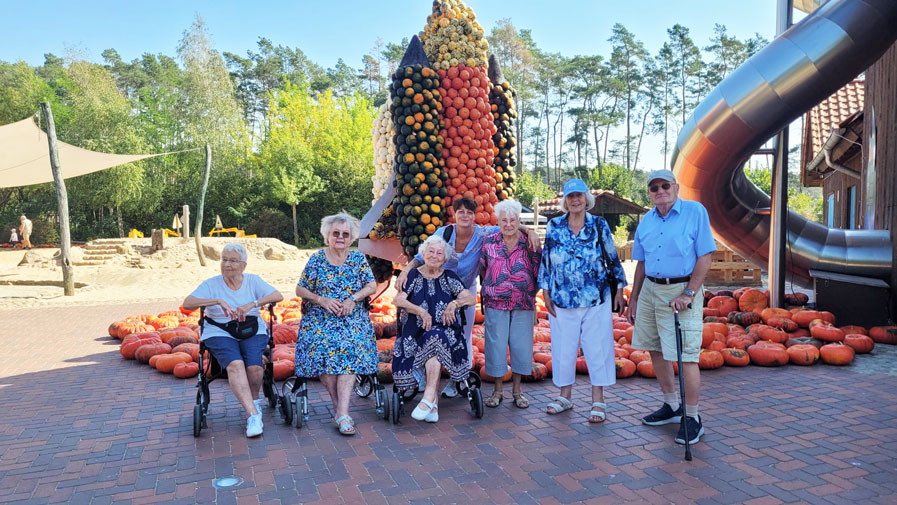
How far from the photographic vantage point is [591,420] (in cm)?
443

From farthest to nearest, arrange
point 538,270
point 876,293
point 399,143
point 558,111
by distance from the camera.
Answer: point 558,111 → point 876,293 → point 399,143 → point 538,270

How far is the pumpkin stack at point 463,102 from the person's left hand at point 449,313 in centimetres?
223

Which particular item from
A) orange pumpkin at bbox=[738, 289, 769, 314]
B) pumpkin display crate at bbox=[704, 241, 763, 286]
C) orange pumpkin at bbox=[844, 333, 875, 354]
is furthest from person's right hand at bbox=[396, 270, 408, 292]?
pumpkin display crate at bbox=[704, 241, 763, 286]

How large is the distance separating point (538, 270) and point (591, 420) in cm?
113

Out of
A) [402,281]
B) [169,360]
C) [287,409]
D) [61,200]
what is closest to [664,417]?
[402,281]

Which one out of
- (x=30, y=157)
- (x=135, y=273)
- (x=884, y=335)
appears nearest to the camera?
(x=884, y=335)

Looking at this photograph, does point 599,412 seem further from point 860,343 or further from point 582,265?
point 860,343

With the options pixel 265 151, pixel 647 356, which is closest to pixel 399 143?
pixel 647 356

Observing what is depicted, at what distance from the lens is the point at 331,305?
14.6ft

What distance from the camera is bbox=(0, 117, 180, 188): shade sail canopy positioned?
15023mm

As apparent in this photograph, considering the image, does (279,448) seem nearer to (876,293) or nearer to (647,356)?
(647,356)

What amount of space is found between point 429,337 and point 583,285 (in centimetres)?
115

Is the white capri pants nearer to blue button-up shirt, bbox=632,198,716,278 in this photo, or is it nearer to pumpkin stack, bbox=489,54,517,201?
blue button-up shirt, bbox=632,198,716,278

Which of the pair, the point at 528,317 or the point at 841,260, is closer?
the point at 528,317
